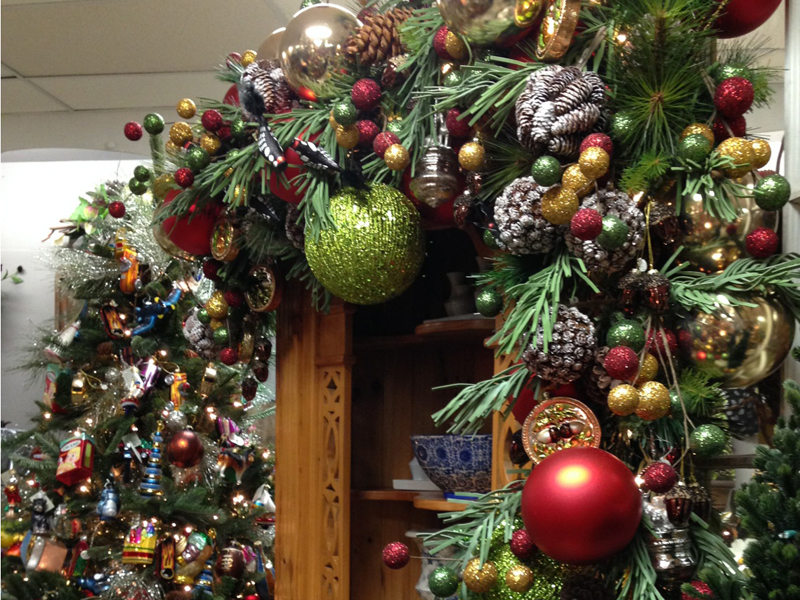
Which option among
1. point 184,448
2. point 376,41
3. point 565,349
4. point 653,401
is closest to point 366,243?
point 376,41

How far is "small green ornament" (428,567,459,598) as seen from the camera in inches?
41.4

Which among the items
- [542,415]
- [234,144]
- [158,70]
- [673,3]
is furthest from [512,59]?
[158,70]

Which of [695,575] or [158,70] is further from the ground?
[158,70]

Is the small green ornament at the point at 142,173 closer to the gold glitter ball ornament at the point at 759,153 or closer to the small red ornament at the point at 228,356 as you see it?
the small red ornament at the point at 228,356

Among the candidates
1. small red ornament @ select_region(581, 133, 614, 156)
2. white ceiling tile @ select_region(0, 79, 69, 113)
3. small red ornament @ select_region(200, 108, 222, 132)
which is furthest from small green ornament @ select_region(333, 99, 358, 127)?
white ceiling tile @ select_region(0, 79, 69, 113)

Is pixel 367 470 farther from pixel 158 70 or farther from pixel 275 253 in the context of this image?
pixel 158 70

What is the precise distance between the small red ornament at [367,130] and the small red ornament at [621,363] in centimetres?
53

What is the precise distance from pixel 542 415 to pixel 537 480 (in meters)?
0.12

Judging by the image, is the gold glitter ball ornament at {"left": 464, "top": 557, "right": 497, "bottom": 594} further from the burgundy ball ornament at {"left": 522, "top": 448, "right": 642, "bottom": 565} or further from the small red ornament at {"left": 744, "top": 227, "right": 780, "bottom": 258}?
the small red ornament at {"left": 744, "top": 227, "right": 780, "bottom": 258}

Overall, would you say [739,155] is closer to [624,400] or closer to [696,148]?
[696,148]

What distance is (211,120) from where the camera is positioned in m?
1.45

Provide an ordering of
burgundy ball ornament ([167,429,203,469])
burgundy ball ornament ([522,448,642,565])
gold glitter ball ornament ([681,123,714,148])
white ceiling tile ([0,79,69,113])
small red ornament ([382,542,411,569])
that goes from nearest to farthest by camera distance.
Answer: burgundy ball ornament ([522,448,642,565]) < gold glitter ball ornament ([681,123,714,148]) < small red ornament ([382,542,411,569]) < burgundy ball ornament ([167,429,203,469]) < white ceiling tile ([0,79,69,113])

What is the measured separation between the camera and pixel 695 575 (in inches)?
37.5

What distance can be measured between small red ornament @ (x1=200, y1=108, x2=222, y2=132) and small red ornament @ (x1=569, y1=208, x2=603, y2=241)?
2.42 ft
